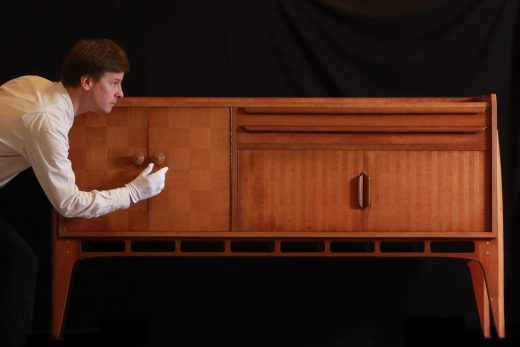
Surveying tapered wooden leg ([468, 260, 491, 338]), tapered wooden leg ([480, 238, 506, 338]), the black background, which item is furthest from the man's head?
tapered wooden leg ([468, 260, 491, 338])

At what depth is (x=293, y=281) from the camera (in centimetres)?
362

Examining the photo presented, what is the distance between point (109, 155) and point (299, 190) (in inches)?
29.5

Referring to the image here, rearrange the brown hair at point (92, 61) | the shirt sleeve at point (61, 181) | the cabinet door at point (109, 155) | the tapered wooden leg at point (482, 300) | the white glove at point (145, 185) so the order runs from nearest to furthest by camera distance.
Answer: the shirt sleeve at point (61, 181) → the brown hair at point (92, 61) → the white glove at point (145, 185) → the cabinet door at point (109, 155) → the tapered wooden leg at point (482, 300)

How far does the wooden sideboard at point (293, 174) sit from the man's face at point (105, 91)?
5.9 inches

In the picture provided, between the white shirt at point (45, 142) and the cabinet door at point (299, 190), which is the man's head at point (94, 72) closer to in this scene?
the white shirt at point (45, 142)

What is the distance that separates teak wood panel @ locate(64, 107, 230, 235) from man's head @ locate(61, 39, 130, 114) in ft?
0.59

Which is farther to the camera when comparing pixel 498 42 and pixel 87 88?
pixel 498 42

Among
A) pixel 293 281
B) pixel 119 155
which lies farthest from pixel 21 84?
pixel 293 281

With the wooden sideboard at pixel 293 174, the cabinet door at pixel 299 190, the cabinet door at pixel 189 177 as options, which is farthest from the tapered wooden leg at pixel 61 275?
the cabinet door at pixel 299 190

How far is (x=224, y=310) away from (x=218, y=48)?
1.22 m

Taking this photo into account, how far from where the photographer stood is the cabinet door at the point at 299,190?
3.00 metres

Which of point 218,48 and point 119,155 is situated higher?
point 218,48

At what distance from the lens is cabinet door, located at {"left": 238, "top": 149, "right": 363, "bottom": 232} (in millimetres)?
2996

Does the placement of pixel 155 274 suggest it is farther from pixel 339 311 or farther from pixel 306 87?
pixel 306 87
